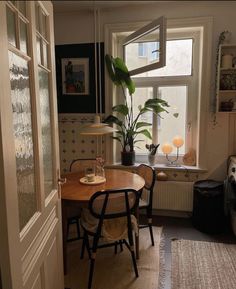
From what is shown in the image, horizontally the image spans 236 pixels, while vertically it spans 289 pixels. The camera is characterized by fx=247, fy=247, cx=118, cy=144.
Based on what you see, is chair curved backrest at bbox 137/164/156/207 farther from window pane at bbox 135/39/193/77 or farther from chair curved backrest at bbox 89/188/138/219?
window pane at bbox 135/39/193/77

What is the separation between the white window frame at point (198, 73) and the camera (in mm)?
3033

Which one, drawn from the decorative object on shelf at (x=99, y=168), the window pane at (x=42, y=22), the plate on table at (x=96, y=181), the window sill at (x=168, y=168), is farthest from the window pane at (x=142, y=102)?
the window pane at (x=42, y=22)

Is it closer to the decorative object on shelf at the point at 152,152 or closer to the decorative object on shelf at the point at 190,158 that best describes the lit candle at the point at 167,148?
the decorative object on shelf at the point at 152,152

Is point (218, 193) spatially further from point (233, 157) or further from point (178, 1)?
point (178, 1)

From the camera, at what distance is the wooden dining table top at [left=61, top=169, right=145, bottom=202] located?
213cm

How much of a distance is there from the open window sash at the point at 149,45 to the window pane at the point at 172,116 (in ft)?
1.80

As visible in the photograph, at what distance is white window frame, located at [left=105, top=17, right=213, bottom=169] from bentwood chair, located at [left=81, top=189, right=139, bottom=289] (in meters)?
1.48

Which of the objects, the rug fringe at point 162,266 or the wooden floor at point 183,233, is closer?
the rug fringe at point 162,266

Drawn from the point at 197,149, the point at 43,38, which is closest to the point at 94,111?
the point at 197,149

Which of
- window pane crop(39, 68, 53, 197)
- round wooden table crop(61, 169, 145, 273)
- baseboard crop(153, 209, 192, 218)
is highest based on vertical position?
window pane crop(39, 68, 53, 197)

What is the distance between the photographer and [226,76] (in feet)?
9.78

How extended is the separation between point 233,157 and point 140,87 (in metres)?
1.54

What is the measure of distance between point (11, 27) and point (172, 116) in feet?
9.02

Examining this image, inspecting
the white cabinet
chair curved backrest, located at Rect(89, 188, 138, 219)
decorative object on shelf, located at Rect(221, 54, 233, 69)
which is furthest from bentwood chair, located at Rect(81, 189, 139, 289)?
decorative object on shelf, located at Rect(221, 54, 233, 69)
